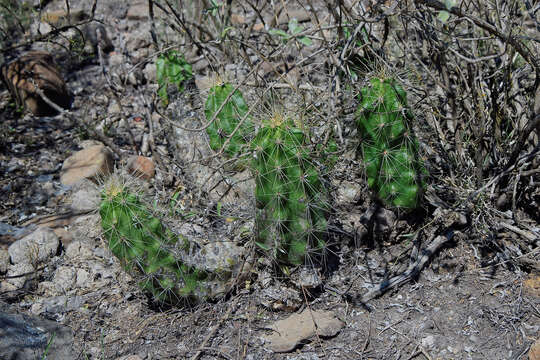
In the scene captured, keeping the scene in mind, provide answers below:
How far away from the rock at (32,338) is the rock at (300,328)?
39.5 inches

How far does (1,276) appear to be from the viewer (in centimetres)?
319

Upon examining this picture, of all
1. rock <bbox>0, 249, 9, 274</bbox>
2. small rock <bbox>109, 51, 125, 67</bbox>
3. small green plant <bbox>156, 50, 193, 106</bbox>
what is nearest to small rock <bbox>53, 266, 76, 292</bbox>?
rock <bbox>0, 249, 9, 274</bbox>

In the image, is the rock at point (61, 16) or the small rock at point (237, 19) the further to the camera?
the rock at point (61, 16)

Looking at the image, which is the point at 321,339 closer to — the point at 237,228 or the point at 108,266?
the point at 237,228

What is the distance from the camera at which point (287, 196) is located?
8.26ft

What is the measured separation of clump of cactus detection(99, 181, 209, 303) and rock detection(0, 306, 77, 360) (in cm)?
48

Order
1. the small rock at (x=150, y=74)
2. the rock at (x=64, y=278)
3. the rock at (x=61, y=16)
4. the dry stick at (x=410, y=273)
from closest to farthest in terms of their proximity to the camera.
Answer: the dry stick at (x=410, y=273), the rock at (x=64, y=278), the small rock at (x=150, y=74), the rock at (x=61, y=16)

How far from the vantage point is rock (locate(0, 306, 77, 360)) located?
2513 millimetres

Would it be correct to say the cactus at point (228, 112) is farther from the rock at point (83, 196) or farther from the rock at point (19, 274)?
the rock at point (19, 274)

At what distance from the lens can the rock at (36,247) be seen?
10.6 feet

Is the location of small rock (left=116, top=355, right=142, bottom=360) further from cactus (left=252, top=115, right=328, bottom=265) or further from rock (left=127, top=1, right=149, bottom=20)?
rock (left=127, top=1, right=149, bottom=20)

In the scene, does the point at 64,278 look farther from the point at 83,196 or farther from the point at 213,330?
the point at 213,330

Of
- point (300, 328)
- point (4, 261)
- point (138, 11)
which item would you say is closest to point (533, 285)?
point (300, 328)

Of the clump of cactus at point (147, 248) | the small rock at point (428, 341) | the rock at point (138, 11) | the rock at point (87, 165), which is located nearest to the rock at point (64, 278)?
the clump of cactus at point (147, 248)
